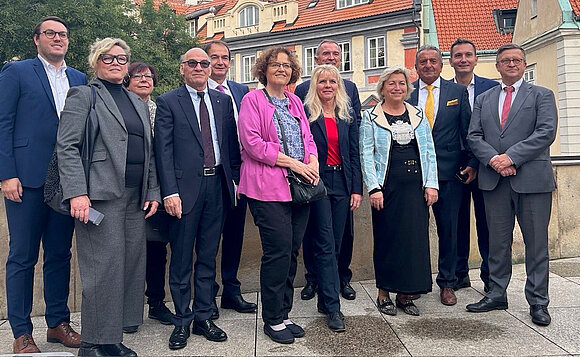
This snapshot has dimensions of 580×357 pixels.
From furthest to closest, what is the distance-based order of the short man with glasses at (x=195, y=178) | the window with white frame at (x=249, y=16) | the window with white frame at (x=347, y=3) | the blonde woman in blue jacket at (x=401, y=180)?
the window with white frame at (x=249, y=16)
the window with white frame at (x=347, y=3)
the blonde woman in blue jacket at (x=401, y=180)
the short man with glasses at (x=195, y=178)

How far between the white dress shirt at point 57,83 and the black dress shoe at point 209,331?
1979mm

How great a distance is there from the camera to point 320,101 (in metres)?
4.86

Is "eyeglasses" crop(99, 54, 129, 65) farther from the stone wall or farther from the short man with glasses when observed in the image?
the stone wall

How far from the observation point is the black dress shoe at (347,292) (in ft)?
17.9

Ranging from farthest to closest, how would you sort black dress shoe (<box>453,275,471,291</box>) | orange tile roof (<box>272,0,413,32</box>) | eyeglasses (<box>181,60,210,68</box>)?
orange tile roof (<box>272,0,413,32</box>) < black dress shoe (<box>453,275,471,291</box>) < eyeglasses (<box>181,60,210,68</box>)

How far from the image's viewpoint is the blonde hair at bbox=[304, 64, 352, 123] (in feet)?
15.7

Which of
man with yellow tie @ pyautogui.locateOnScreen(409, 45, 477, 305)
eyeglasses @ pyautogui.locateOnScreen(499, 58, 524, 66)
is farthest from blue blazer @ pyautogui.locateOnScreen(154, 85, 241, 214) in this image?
eyeglasses @ pyautogui.locateOnScreen(499, 58, 524, 66)

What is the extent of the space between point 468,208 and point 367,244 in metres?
1.20

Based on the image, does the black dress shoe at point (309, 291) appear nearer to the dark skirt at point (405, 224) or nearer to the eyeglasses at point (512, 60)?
→ the dark skirt at point (405, 224)

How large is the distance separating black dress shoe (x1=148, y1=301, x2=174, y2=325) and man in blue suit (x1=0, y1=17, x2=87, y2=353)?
109cm

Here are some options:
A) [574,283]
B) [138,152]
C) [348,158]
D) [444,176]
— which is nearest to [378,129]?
[348,158]

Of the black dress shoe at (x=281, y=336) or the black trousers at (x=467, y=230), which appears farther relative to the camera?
the black trousers at (x=467, y=230)

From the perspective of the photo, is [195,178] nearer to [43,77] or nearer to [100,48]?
[100,48]

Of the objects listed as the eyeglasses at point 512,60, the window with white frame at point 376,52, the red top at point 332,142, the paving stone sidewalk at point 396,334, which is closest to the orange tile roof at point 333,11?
the window with white frame at point 376,52
